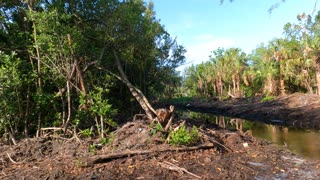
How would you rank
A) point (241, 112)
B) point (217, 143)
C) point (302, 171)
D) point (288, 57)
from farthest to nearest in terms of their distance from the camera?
1. point (288, 57)
2. point (241, 112)
3. point (217, 143)
4. point (302, 171)

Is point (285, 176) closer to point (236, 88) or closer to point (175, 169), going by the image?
point (175, 169)

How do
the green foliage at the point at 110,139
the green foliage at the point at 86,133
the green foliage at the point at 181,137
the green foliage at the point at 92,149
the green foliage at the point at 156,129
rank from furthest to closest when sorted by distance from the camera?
the green foliage at the point at 86,133 < the green foliage at the point at 156,129 < the green foliage at the point at 110,139 < the green foliage at the point at 181,137 < the green foliage at the point at 92,149

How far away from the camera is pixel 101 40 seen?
582 inches

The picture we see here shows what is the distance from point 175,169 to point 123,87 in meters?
10.3

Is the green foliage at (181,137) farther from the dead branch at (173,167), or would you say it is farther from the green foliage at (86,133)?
the green foliage at (86,133)

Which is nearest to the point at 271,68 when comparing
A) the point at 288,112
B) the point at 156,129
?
the point at 288,112

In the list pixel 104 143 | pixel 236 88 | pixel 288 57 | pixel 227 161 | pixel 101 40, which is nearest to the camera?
pixel 227 161

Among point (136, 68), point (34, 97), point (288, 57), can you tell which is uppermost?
point (288, 57)

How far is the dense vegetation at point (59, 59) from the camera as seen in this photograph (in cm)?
1112

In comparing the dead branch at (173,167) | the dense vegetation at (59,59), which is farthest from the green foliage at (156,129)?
the dead branch at (173,167)

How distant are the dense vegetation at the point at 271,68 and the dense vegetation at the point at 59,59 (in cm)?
1419

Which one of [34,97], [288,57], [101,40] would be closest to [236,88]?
[288,57]

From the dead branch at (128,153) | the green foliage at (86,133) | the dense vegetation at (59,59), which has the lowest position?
the dead branch at (128,153)

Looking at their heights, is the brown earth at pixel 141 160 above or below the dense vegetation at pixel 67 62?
below
